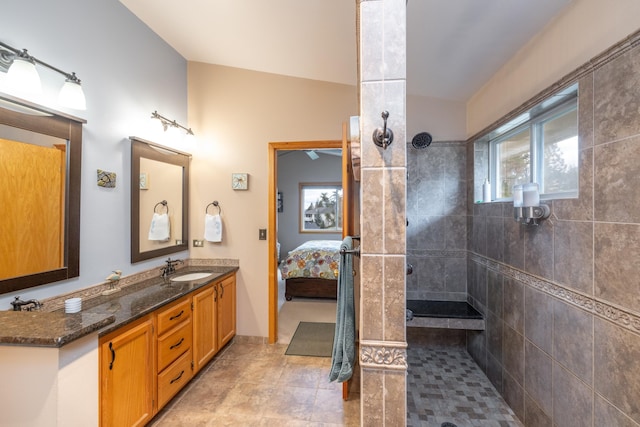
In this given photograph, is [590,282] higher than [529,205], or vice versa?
[529,205]

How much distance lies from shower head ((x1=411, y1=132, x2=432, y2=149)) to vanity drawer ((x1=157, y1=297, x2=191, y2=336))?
2.48 m

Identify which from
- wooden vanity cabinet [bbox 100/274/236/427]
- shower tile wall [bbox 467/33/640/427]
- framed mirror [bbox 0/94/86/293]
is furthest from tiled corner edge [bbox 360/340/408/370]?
framed mirror [bbox 0/94/86/293]

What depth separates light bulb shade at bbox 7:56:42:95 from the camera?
1350 mm

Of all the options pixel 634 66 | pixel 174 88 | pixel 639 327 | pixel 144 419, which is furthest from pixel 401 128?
pixel 174 88

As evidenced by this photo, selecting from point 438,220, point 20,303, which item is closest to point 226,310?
point 20,303

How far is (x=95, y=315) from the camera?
1240mm

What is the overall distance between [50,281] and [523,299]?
2.96 m

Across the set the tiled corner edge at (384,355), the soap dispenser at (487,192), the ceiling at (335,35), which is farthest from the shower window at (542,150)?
the tiled corner edge at (384,355)

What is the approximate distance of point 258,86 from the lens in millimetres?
2885

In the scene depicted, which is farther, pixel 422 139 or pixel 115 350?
pixel 422 139

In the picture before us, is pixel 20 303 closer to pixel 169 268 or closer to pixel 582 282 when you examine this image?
pixel 169 268

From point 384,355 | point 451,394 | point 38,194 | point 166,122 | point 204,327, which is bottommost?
point 451,394

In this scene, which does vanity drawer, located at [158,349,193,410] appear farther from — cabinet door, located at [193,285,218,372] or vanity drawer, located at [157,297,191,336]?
vanity drawer, located at [157,297,191,336]

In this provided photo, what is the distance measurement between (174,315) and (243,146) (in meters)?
1.75
